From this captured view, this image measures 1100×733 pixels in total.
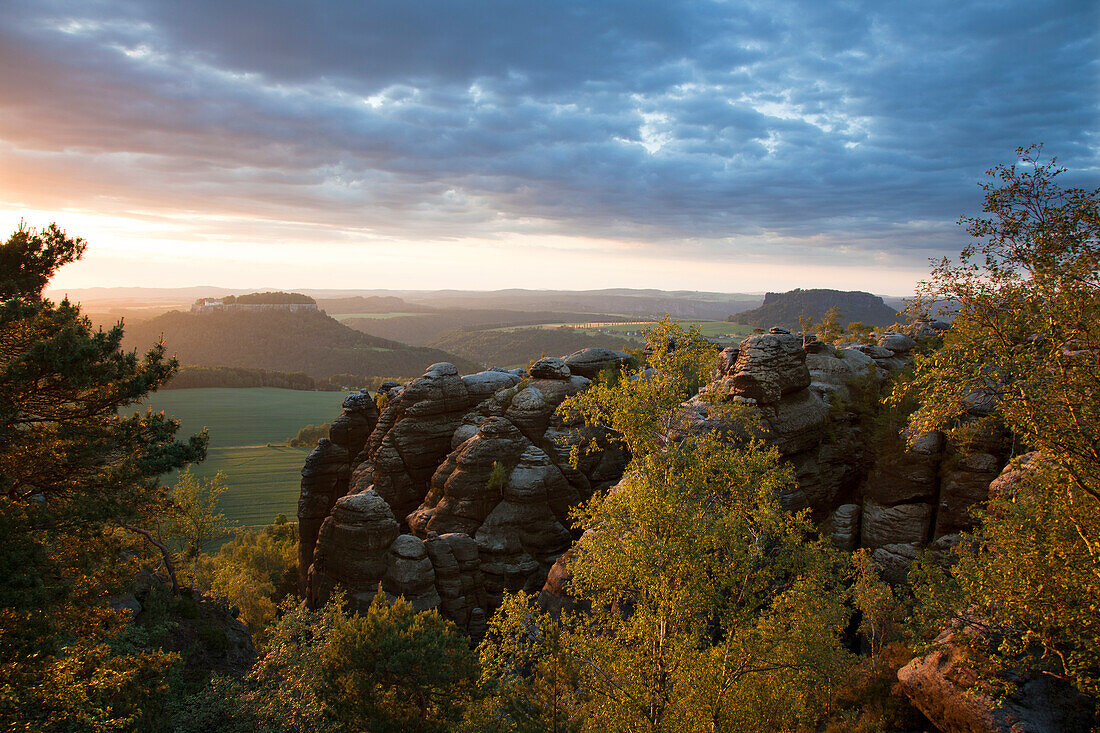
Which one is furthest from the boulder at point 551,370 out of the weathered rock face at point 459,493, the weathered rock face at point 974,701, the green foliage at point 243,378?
the green foliage at point 243,378

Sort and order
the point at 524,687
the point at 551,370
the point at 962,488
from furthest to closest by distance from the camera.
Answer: the point at 551,370 < the point at 962,488 < the point at 524,687

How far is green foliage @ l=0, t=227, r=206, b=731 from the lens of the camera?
1386cm

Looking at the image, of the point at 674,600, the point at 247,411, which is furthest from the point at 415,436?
the point at 247,411

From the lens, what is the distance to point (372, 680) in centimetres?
2086

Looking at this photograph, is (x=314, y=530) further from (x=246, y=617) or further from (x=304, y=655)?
(x=304, y=655)

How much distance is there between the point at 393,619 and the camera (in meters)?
22.6

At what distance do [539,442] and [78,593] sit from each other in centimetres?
2971

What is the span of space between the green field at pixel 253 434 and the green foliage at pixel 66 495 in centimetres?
7233

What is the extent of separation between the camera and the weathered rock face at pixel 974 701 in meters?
15.0

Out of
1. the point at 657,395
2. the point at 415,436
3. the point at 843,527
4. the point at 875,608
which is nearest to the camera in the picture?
the point at 657,395

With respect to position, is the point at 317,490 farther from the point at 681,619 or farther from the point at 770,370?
the point at 681,619

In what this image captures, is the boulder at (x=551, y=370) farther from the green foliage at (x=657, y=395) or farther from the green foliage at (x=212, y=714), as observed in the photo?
the green foliage at (x=212, y=714)

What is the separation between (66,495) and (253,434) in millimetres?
131620

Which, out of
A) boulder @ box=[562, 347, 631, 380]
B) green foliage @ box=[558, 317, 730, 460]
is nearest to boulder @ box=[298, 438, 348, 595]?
boulder @ box=[562, 347, 631, 380]
